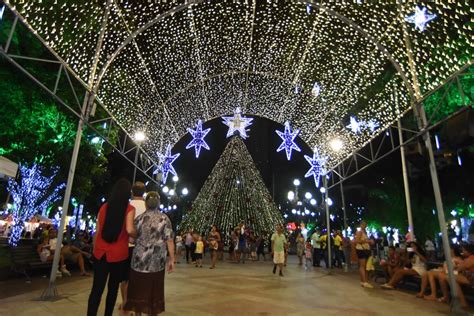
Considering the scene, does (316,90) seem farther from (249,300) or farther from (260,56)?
(249,300)

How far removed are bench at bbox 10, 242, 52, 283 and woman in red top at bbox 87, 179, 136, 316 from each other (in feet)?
18.4

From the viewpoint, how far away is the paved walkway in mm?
5285

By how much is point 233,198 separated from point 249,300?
1593 cm

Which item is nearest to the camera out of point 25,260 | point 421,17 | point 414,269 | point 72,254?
point 421,17

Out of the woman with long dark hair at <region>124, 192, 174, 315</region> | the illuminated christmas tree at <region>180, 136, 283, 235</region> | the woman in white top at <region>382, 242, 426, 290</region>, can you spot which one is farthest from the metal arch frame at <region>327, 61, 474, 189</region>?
the illuminated christmas tree at <region>180, 136, 283, 235</region>

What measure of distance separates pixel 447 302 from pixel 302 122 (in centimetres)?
1129

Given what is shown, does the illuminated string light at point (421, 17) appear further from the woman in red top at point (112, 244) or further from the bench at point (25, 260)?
the bench at point (25, 260)

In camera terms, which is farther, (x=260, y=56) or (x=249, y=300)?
(x=260, y=56)

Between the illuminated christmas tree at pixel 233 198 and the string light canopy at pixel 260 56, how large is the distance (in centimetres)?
382

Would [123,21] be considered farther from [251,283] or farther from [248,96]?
[248,96]

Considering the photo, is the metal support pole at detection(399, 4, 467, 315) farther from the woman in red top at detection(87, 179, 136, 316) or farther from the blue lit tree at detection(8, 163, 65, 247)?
the blue lit tree at detection(8, 163, 65, 247)

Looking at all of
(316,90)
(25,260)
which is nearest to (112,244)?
(25,260)

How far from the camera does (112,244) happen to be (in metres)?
3.67

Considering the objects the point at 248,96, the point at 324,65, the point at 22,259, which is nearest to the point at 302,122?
the point at 248,96
